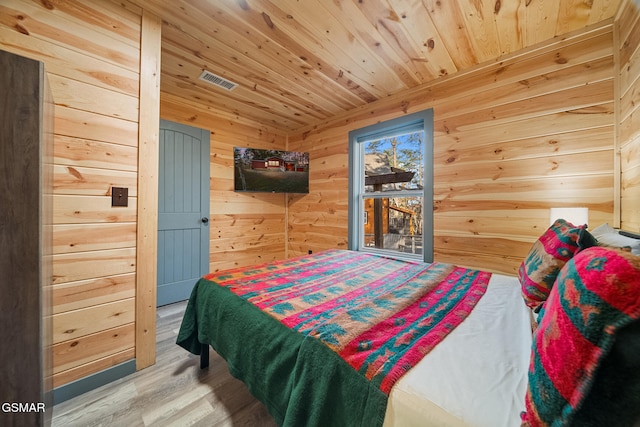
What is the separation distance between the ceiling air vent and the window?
159cm

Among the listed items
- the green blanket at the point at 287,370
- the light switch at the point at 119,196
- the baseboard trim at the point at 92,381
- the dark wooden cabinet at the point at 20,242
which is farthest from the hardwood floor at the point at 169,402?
the light switch at the point at 119,196

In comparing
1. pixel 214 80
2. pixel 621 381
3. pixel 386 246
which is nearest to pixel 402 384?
pixel 621 381

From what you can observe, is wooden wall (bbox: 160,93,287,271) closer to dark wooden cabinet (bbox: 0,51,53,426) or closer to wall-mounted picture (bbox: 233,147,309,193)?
wall-mounted picture (bbox: 233,147,309,193)

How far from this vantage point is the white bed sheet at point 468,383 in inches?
22.6

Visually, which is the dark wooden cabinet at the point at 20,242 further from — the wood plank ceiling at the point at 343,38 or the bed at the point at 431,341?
the wood plank ceiling at the point at 343,38

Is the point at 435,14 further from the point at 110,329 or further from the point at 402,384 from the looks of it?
the point at 110,329

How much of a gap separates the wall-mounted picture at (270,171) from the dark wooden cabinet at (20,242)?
2551 millimetres

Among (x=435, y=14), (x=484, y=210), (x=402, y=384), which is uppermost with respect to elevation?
(x=435, y=14)

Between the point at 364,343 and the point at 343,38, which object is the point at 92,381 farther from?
the point at 343,38

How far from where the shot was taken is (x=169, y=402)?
1.37 m

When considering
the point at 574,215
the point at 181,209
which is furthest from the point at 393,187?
the point at 181,209

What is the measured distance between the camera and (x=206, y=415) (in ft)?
4.22

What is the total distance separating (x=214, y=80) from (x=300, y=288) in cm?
237

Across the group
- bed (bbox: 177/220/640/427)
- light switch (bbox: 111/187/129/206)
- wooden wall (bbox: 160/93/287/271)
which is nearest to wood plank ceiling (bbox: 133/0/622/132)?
wooden wall (bbox: 160/93/287/271)
